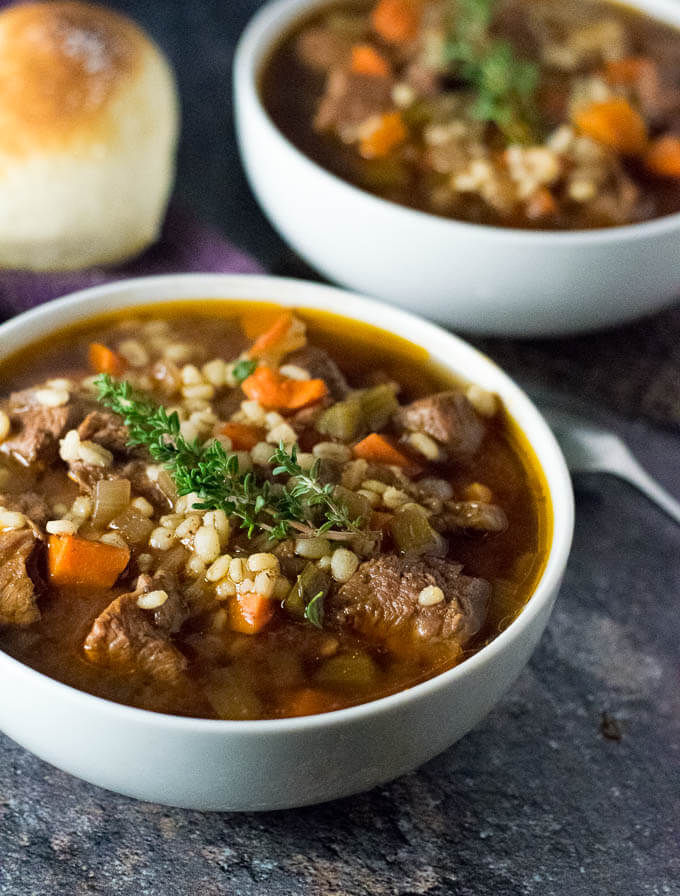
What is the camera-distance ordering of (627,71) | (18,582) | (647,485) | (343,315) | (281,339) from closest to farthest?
(18,582) → (281,339) → (343,315) → (647,485) → (627,71)

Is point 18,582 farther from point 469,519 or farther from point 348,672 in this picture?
point 469,519

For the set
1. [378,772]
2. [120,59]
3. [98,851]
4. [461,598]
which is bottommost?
[98,851]

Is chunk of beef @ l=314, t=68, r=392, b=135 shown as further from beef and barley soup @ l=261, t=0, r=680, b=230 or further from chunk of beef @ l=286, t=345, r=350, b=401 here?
chunk of beef @ l=286, t=345, r=350, b=401

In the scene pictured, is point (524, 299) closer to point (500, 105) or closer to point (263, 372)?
point (500, 105)

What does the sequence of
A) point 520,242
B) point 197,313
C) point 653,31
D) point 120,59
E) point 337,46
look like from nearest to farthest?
1. point 197,313
2. point 520,242
3. point 120,59
4. point 337,46
5. point 653,31

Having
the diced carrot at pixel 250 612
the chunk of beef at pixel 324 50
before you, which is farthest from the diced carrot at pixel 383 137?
the diced carrot at pixel 250 612

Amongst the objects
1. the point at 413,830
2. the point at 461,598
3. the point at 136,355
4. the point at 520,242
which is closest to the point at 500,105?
the point at 520,242

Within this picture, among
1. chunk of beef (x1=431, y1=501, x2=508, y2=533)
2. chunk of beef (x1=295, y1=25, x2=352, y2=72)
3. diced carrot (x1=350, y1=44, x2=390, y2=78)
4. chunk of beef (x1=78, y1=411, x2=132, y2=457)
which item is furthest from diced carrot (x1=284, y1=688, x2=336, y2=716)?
chunk of beef (x1=295, y1=25, x2=352, y2=72)

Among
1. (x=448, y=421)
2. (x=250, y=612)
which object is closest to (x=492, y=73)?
(x=448, y=421)
